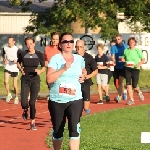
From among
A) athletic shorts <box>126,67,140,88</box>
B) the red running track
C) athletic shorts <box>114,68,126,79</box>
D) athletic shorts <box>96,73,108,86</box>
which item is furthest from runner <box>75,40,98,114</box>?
athletic shorts <box>96,73,108,86</box>

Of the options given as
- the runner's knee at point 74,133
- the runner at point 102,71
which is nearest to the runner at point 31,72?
the runner's knee at point 74,133

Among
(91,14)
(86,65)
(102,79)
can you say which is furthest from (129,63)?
(91,14)

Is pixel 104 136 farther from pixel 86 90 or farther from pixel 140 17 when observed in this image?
pixel 140 17

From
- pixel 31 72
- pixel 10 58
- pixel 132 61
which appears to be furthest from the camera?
pixel 10 58

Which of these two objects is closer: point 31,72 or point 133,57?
point 31,72

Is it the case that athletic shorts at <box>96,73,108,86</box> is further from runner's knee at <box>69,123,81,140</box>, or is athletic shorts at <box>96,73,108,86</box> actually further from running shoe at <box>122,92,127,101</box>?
runner's knee at <box>69,123,81,140</box>

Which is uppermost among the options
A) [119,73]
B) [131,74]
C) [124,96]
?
[131,74]

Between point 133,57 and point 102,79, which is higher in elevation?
point 133,57

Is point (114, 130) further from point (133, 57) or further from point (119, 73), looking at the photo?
point (119, 73)

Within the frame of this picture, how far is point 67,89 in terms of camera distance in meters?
11.2

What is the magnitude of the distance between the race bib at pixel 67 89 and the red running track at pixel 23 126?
272cm

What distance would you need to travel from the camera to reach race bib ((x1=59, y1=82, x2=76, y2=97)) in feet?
36.8

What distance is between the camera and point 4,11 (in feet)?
233

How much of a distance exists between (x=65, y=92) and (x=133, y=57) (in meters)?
12.0
